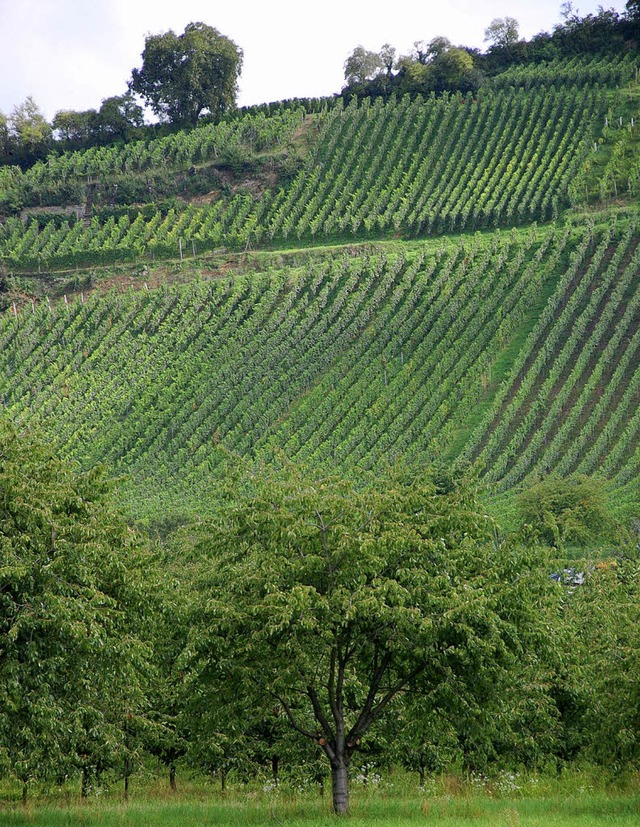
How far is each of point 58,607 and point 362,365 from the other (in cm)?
6443

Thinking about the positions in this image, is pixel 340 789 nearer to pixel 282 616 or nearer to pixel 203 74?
pixel 282 616

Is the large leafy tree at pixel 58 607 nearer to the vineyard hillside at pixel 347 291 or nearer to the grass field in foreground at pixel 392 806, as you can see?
the grass field in foreground at pixel 392 806

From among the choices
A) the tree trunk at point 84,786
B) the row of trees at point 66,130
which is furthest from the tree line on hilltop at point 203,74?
the tree trunk at point 84,786

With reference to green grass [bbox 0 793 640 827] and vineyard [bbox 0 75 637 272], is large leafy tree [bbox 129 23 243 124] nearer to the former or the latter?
vineyard [bbox 0 75 637 272]

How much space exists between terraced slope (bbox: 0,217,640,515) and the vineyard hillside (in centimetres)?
23

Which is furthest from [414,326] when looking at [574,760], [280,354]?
[574,760]

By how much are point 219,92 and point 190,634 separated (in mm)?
128759

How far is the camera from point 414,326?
3497 inches

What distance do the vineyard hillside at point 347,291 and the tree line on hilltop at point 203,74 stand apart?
6.78 m

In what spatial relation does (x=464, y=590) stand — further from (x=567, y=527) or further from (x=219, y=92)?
(x=219, y=92)

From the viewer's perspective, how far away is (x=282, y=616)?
73.2 feet

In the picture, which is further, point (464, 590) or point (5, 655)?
point (464, 590)

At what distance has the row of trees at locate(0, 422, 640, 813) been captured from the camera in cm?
2238

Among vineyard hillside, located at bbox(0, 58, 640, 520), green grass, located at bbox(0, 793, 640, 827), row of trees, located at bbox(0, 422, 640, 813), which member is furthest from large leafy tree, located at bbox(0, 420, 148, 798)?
vineyard hillside, located at bbox(0, 58, 640, 520)
